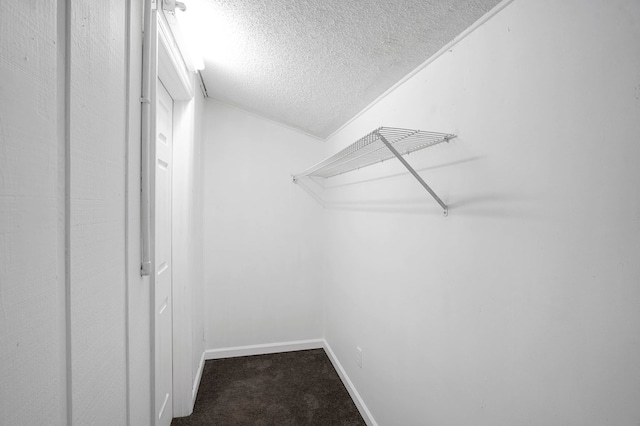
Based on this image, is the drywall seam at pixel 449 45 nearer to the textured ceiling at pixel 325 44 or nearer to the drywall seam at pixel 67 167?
the textured ceiling at pixel 325 44

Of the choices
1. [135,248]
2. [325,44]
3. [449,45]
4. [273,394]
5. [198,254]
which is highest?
[325,44]

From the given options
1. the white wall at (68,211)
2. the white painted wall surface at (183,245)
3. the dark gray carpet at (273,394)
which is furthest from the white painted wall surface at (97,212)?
the dark gray carpet at (273,394)

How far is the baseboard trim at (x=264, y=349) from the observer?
2.50m

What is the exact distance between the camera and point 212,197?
245cm

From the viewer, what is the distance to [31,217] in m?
0.45

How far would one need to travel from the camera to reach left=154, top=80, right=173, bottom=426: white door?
1.49 metres

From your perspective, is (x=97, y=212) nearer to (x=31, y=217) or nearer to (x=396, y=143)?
(x=31, y=217)

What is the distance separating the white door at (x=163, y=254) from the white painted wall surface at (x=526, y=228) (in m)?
1.27

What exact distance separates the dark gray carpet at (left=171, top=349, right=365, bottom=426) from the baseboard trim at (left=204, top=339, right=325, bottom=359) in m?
0.05

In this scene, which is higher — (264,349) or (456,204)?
(456,204)

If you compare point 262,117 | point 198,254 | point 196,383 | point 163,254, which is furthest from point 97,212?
point 262,117

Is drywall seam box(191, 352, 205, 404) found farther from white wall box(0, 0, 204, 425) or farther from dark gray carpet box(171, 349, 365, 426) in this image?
white wall box(0, 0, 204, 425)

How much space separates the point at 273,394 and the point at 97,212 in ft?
6.35

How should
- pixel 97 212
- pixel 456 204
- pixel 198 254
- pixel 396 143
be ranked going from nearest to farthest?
1. pixel 97 212
2. pixel 456 204
3. pixel 396 143
4. pixel 198 254
